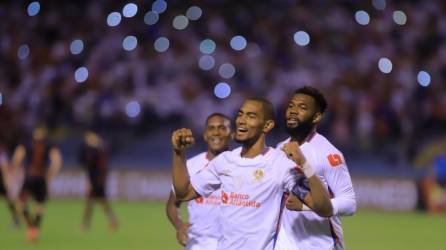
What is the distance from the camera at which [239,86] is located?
76.2 feet

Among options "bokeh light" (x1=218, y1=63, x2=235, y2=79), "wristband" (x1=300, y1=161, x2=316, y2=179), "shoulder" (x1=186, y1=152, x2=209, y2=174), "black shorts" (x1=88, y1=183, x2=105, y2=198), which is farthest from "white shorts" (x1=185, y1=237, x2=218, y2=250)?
"bokeh light" (x1=218, y1=63, x2=235, y2=79)

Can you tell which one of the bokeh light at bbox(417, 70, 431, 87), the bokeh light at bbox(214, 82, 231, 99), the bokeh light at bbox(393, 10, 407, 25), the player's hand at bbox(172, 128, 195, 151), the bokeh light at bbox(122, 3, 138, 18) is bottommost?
the player's hand at bbox(172, 128, 195, 151)

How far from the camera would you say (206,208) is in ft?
29.1

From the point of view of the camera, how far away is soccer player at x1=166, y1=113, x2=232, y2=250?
28.3 feet

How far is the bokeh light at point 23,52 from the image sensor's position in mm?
25875

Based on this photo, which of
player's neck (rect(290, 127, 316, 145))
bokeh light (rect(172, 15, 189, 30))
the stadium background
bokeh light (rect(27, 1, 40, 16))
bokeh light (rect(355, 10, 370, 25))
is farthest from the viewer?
bokeh light (rect(27, 1, 40, 16))

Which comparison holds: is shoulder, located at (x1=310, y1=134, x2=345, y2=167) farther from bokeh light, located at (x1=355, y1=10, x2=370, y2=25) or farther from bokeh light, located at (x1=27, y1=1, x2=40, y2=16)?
bokeh light, located at (x1=27, y1=1, x2=40, y2=16)

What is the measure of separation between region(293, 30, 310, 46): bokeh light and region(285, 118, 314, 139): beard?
16741mm

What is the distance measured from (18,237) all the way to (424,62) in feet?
34.4

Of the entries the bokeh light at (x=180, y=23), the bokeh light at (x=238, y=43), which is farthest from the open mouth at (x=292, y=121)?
the bokeh light at (x=180, y=23)

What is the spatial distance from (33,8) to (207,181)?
840 inches

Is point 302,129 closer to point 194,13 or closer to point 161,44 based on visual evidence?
point 161,44

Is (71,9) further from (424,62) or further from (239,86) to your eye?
(424,62)

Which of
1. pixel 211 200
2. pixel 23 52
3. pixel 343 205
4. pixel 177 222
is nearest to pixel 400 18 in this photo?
pixel 23 52
